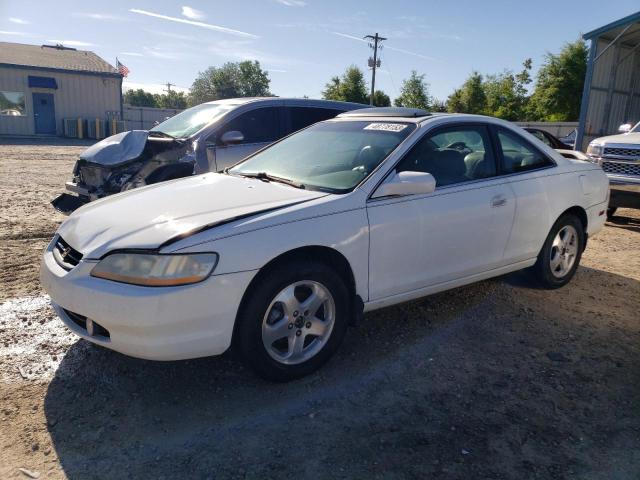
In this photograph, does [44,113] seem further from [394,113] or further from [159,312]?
[159,312]

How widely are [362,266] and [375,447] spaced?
1.13 m

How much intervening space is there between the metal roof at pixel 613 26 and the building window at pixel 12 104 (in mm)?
26093

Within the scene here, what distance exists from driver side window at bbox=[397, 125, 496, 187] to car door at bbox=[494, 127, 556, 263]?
0.58ft

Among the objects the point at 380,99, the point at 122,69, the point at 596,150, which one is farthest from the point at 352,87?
the point at 596,150

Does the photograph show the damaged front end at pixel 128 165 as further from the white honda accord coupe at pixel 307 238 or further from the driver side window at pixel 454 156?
the driver side window at pixel 454 156

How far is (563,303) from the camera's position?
15.5ft

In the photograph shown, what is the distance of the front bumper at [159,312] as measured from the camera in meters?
2.70

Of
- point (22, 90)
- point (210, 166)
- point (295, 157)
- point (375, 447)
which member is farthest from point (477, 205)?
point (22, 90)

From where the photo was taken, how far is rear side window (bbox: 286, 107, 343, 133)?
7.60 meters

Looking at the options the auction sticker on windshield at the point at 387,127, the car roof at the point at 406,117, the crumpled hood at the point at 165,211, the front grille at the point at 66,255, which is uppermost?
the car roof at the point at 406,117

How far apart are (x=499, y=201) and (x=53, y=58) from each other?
104 feet

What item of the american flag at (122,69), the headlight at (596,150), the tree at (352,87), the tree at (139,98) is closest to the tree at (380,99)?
the tree at (352,87)

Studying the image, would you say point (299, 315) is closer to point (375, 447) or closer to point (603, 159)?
point (375, 447)

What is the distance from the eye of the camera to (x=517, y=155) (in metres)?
4.54
